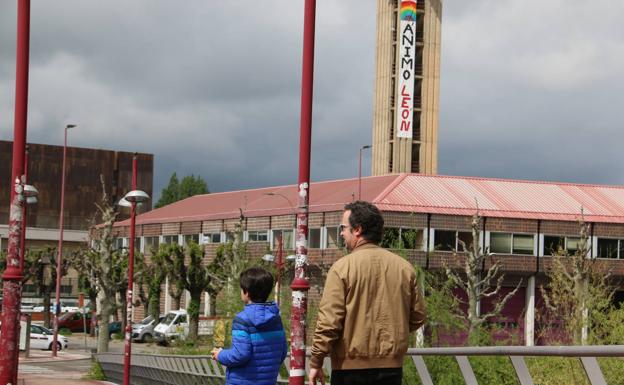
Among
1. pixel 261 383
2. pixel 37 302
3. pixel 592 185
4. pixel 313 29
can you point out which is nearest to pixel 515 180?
pixel 592 185

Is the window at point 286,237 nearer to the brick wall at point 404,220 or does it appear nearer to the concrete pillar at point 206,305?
the brick wall at point 404,220

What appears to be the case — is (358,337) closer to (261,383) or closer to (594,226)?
(261,383)

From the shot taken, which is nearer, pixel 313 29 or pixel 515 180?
pixel 313 29

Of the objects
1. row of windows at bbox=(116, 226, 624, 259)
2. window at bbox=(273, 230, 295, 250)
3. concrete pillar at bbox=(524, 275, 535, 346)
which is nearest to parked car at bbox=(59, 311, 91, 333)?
row of windows at bbox=(116, 226, 624, 259)

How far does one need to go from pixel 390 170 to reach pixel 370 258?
95527 millimetres

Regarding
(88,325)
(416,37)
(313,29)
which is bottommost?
(88,325)

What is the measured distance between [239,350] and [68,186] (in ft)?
408

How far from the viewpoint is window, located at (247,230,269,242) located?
286 feet

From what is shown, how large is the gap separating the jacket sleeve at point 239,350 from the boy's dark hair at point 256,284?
200mm

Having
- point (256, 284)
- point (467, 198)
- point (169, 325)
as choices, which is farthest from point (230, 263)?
point (256, 284)

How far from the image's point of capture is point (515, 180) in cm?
8662

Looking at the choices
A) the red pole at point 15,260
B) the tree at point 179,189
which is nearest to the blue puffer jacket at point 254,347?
the red pole at point 15,260

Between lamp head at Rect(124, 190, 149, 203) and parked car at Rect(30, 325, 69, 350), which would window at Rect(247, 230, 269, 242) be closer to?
parked car at Rect(30, 325, 69, 350)

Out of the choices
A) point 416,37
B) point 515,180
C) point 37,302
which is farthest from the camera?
point 37,302
